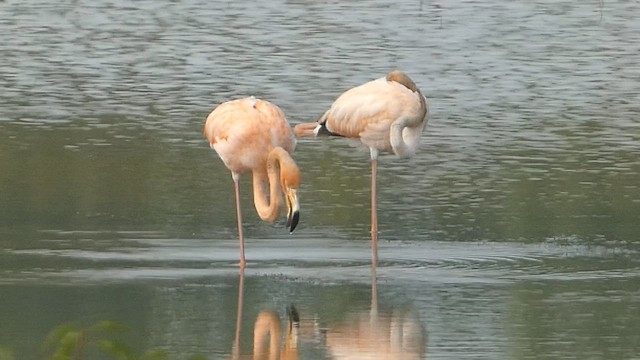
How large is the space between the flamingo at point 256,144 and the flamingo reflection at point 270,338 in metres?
1.28

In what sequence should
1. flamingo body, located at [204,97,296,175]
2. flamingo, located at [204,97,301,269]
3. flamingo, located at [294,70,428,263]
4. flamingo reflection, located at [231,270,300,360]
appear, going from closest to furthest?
flamingo reflection, located at [231,270,300,360], flamingo, located at [204,97,301,269], flamingo body, located at [204,97,296,175], flamingo, located at [294,70,428,263]

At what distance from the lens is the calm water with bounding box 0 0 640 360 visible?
26.7 feet

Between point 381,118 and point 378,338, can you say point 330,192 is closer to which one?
point 381,118

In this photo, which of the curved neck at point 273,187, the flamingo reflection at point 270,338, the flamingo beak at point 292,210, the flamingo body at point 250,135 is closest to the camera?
the flamingo reflection at point 270,338

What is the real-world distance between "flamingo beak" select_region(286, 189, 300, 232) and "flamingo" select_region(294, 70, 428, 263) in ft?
4.93

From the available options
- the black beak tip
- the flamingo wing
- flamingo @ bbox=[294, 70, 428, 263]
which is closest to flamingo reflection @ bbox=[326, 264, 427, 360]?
the black beak tip

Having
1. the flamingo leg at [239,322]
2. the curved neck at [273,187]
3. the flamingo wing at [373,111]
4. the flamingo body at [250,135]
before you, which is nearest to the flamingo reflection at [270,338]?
the flamingo leg at [239,322]

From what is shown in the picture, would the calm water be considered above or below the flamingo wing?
below

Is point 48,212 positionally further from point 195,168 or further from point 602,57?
point 602,57

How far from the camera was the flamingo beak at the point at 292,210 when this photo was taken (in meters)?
9.18

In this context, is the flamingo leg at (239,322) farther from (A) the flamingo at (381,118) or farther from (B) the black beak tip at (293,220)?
(A) the flamingo at (381,118)

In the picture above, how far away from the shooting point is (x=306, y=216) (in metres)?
11.3

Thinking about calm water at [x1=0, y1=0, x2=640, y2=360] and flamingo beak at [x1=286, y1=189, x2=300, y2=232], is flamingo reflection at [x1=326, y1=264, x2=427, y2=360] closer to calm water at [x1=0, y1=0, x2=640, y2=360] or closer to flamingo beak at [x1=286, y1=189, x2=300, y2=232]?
calm water at [x1=0, y1=0, x2=640, y2=360]

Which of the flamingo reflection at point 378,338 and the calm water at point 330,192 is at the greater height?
the flamingo reflection at point 378,338
